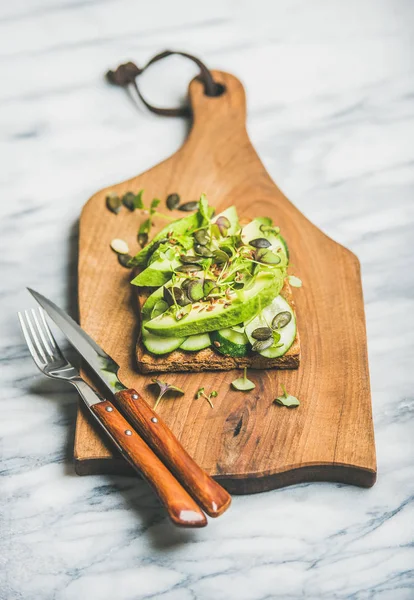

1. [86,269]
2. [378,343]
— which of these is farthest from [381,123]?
[86,269]

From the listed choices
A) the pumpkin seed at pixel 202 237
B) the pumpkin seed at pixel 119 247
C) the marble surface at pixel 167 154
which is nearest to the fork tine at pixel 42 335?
the marble surface at pixel 167 154

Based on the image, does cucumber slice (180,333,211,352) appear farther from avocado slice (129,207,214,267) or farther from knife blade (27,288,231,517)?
avocado slice (129,207,214,267)

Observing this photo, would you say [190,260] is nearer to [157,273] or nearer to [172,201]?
[157,273]

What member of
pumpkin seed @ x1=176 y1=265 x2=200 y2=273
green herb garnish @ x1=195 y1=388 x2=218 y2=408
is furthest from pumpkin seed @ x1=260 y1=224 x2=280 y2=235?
green herb garnish @ x1=195 y1=388 x2=218 y2=408

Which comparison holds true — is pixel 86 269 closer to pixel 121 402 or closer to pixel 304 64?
pixel 121 402

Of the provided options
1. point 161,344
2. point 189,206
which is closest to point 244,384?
point 161,344

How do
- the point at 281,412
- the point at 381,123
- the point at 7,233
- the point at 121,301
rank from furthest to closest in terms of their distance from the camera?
1. the point at 381,123
2. the point at 7,233
3. the point at 121,301
4. the point at 281,412
